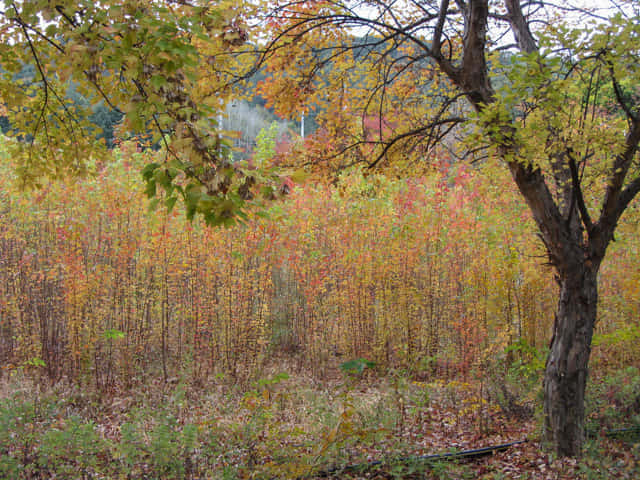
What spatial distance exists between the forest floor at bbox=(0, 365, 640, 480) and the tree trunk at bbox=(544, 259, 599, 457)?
0.18 m

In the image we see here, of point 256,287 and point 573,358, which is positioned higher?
point 256,287

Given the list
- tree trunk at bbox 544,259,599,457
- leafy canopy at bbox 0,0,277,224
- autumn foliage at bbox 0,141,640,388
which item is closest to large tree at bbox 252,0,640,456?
tree trunk at bbox 544,259,599,457

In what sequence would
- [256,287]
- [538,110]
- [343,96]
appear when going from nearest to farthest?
Result: [538,110]
[343,96]
[256,287]

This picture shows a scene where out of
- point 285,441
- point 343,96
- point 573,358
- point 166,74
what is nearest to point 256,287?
point 285,441

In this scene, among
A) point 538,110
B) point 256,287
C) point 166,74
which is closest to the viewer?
point 166,74

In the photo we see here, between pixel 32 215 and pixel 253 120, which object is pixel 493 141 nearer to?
pixel 32 215

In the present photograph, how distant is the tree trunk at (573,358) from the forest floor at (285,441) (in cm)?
18

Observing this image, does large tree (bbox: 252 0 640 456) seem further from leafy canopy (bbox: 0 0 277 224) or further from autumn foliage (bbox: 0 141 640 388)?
autumn foliage (bbox: 0 141 640 388)

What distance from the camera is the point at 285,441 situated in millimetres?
4590

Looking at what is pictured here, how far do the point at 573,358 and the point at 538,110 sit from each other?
2.10 meters

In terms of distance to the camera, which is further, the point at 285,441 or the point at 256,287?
the point at 256,287

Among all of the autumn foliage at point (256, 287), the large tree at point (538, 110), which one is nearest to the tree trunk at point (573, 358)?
the large tree at point (538, 110)

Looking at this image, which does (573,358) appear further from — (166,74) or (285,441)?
(166,74)

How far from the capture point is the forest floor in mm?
3760
